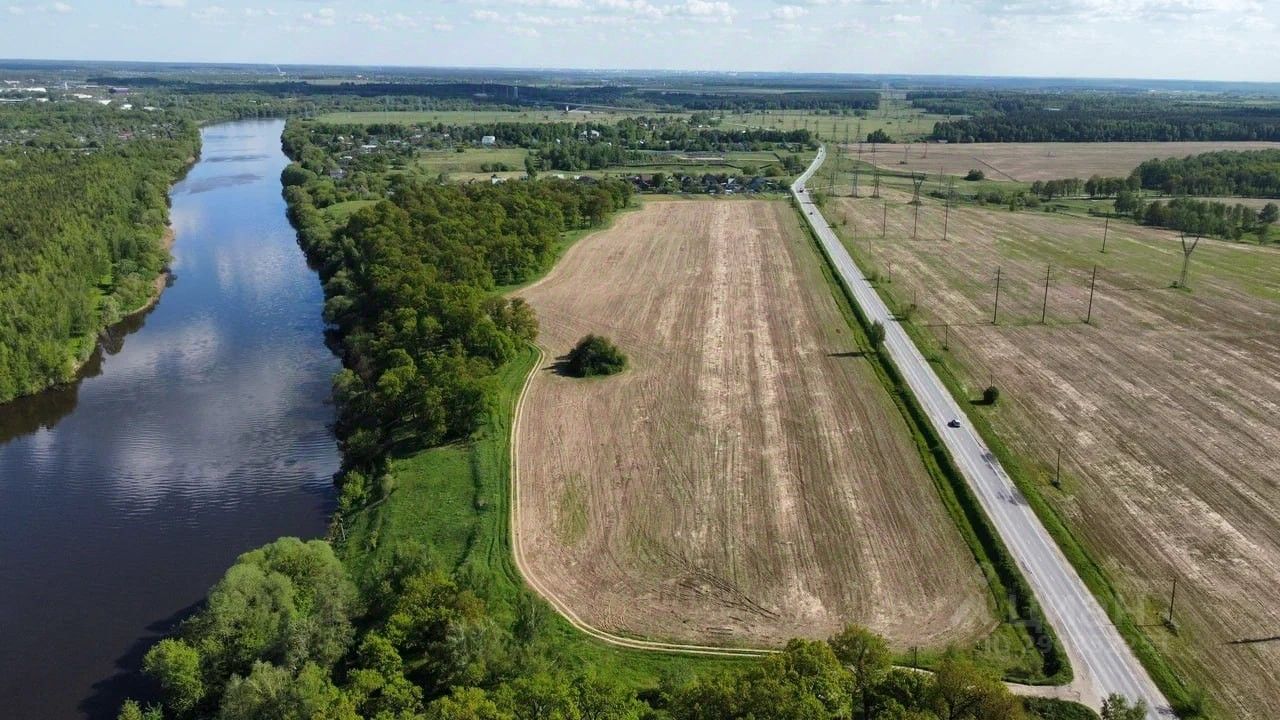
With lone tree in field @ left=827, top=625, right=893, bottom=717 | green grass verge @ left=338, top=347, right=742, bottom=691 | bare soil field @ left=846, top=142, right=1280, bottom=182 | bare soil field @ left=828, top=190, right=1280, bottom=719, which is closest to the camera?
lone tree in field @ left=827, top=625, right=893, bottom=717

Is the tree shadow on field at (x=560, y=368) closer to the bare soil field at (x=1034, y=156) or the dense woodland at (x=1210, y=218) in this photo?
the dense woodland at (x=1210, y=218)

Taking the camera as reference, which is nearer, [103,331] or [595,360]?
[595,360]

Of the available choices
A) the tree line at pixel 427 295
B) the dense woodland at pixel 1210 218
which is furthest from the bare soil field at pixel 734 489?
the dense woodland at pixel 1210 218

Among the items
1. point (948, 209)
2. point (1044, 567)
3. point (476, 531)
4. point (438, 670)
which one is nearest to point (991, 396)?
point (1044, 567)

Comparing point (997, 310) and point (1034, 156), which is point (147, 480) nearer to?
point (997, 310)

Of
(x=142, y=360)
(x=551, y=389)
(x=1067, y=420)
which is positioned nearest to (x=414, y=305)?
(x=551, y=389)

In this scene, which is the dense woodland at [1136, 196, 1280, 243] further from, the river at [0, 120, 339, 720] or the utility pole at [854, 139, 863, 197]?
the river at [0, 120, 339, 720]

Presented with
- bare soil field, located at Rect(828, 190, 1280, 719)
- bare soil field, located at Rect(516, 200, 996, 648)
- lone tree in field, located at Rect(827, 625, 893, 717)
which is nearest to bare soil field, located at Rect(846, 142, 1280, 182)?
bare soil field, located at Rect(828, 190, 1280, 719)
